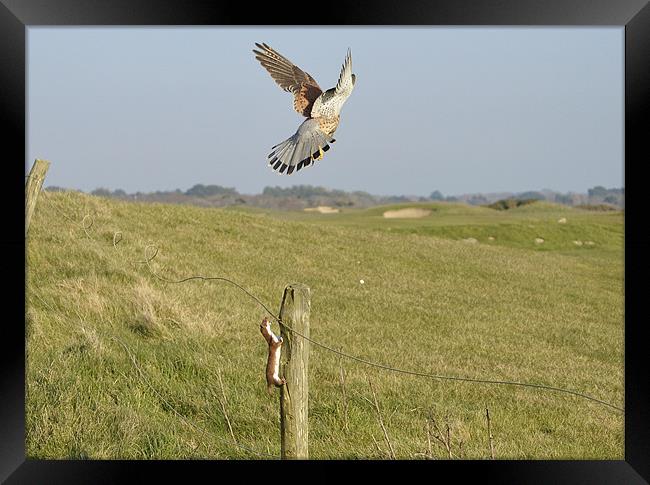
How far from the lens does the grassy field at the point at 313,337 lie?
541cm

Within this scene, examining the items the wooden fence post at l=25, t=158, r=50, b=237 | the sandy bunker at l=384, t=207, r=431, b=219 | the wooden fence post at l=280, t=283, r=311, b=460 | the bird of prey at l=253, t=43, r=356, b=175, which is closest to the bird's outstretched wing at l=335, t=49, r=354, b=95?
the bird of prey at l=253, t=43, r=356, b=175

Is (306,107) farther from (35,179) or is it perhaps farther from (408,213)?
(408,213)

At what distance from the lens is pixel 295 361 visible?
398 centimetres

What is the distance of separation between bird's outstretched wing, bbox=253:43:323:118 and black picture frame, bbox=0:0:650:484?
0.63 meters

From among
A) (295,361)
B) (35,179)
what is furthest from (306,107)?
(35,179)

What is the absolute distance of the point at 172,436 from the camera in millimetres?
5055

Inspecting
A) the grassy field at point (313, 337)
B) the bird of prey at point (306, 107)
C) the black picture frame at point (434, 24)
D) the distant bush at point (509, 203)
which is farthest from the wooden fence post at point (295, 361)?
the distant bush at point (509, 203)

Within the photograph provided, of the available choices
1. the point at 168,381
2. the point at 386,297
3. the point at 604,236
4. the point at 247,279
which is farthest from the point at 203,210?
the point at 604,236

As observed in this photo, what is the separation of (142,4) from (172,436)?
3021mm

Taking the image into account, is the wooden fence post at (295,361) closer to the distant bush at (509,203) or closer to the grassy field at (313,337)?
the grassy field at (313,337)

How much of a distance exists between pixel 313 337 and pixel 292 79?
4.94 metres

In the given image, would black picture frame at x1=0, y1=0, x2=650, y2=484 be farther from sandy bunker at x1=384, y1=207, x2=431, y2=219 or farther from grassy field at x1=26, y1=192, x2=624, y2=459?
sandy bunker at x1=384, y1=207, x2=431, y2=219

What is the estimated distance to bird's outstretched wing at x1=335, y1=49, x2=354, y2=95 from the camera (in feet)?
15.5

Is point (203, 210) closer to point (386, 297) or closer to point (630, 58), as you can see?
point (386, 297)
